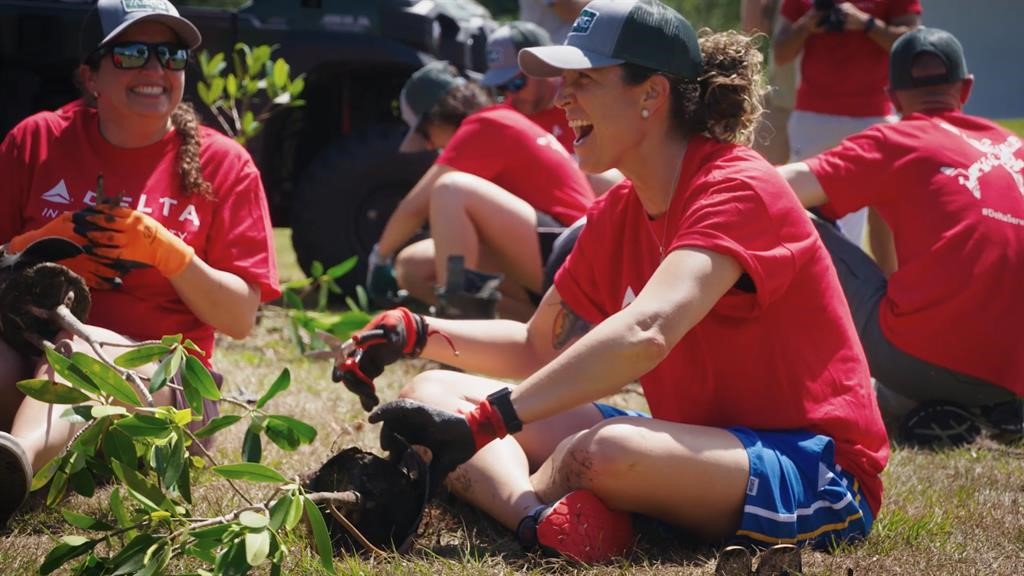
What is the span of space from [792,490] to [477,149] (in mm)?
2798

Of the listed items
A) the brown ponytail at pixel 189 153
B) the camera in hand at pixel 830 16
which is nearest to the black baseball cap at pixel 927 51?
the camera in hand at pixel 830 16

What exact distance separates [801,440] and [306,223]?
4.02 metres

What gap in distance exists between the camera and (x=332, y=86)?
21.6ft

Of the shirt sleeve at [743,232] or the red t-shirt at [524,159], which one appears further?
the red t-shirt at [524,159]

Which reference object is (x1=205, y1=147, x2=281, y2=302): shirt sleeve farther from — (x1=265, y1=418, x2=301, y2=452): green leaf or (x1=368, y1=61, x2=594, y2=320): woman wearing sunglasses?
(x1=368, y1=61, x2=594, y2=320): woman wearing sunglasses

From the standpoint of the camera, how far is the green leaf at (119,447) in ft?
8.36

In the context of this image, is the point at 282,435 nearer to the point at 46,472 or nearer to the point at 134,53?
the point at 46,472

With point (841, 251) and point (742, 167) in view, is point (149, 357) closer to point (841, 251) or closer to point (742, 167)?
point (742, 167)

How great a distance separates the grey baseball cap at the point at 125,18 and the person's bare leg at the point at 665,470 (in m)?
1.57

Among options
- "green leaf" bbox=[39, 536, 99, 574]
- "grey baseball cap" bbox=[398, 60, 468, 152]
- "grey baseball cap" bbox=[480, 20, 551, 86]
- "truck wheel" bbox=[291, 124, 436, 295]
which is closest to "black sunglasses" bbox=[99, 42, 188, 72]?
"green leaf" bbox=[39, 536, 99, 574]

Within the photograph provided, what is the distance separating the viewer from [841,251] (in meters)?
4.48

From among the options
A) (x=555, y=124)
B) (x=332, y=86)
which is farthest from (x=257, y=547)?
(x=332, y=86)

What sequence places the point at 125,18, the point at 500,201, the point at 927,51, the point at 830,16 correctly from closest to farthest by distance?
the point at 125,18 < the point at 927,51 < the point at 500,201 < the point at 830,16

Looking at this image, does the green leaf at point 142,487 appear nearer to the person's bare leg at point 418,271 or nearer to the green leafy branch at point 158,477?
the green leafy branch at point 158,477
